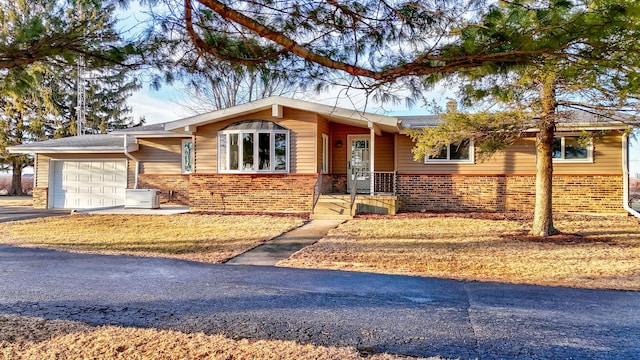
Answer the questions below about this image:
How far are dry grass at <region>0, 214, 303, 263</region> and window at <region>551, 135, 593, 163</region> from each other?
30.8 ft

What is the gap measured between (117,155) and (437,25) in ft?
55.8

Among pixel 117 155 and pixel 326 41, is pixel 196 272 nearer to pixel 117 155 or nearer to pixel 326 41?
pixel 326 41

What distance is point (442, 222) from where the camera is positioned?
12.4 m

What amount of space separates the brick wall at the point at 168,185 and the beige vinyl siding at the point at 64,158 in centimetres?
57

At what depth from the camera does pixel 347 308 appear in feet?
15.7

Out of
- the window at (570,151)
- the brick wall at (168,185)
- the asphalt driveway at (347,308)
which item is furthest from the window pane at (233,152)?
the window at (570,151)

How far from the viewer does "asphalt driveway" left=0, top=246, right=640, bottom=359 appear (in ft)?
12.5

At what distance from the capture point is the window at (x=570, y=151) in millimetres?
14703

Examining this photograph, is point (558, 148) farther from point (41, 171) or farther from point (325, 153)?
point (41, 171)

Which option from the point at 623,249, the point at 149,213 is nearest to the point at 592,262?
the point at 623,249

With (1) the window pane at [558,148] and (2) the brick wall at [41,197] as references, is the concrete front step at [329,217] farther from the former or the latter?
(2) the brick wall at [41,197]

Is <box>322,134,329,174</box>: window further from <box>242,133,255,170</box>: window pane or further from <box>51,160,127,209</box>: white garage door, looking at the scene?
<box>51,160,127,209</box>: white garage door

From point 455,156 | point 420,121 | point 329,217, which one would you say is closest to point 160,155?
point 329,217

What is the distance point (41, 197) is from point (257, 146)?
10889mm
